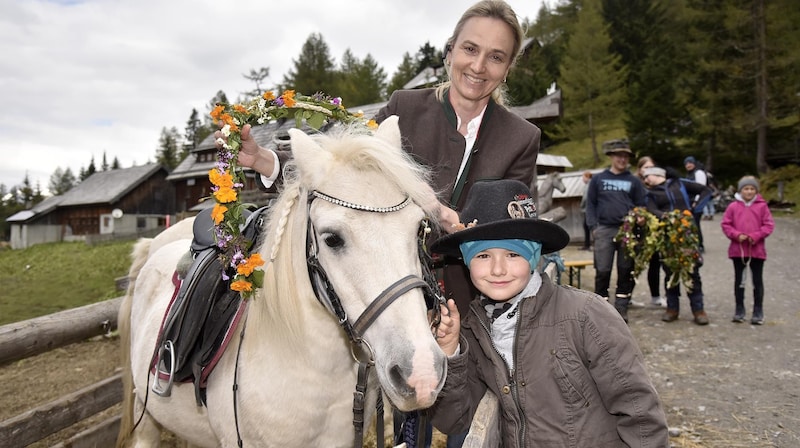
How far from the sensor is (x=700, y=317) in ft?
22.3

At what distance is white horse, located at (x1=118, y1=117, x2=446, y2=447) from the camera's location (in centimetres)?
156

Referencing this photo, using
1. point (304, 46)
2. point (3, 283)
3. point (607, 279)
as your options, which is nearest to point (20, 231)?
point (304, 46)

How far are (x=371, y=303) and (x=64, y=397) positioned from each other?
11.5 feet

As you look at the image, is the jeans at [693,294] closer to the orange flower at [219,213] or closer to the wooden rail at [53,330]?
the orange flower at [219,213]

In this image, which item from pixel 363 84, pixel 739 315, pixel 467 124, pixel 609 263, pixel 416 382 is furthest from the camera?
pixel 363 84

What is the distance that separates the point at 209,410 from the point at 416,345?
1.40 meters

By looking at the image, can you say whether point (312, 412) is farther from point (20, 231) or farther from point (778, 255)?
point (20, 231)

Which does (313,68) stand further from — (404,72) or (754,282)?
(754,282)

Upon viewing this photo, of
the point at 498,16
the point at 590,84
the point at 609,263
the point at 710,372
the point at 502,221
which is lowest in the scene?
the point at 710,372

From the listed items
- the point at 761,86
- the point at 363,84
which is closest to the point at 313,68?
the point at 363,84

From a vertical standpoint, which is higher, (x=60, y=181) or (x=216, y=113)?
(x=60, y=181)

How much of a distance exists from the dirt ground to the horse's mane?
344 cm

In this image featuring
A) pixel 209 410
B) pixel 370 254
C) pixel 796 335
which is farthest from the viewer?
pixel 796 335

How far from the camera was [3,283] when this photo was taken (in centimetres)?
1627
